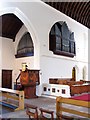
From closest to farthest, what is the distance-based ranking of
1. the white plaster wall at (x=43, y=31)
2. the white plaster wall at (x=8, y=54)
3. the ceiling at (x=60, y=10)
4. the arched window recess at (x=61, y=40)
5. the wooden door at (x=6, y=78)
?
the white plaster wall at (x=43, y=31) < the arched window recess at (x=61, y=40) < the ceiling at (x=60, y=10) < the wooden door at (x=6, y=78) < the white plaster wall at (x=8, y=54)

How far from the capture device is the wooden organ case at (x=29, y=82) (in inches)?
324

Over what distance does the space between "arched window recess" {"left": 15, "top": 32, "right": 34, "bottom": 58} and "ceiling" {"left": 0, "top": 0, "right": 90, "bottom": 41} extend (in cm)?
89

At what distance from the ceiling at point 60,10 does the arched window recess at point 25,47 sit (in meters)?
0.89

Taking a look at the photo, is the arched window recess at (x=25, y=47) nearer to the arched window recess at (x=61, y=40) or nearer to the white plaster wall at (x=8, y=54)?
the white plaster wall at (x=8, y=54)

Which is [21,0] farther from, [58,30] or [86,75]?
[86,75]

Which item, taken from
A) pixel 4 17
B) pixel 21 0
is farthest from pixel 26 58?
pixel 21 0

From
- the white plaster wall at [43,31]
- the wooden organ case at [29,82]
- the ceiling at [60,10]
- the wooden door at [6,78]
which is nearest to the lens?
the wooden organ case at [29,82]

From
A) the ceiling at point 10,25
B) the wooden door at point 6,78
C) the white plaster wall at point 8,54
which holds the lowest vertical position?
the wooden door at point 6,78

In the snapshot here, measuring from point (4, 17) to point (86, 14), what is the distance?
6.28 meters

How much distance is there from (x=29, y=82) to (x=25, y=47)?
12.8ft

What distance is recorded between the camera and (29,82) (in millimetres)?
8328

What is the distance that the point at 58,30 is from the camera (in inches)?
442

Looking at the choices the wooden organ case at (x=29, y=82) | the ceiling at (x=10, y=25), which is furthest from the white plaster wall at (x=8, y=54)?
the wooden organ case at (x=29, y=82)

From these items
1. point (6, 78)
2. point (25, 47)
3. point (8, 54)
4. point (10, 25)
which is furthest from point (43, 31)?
point (6, 78)
